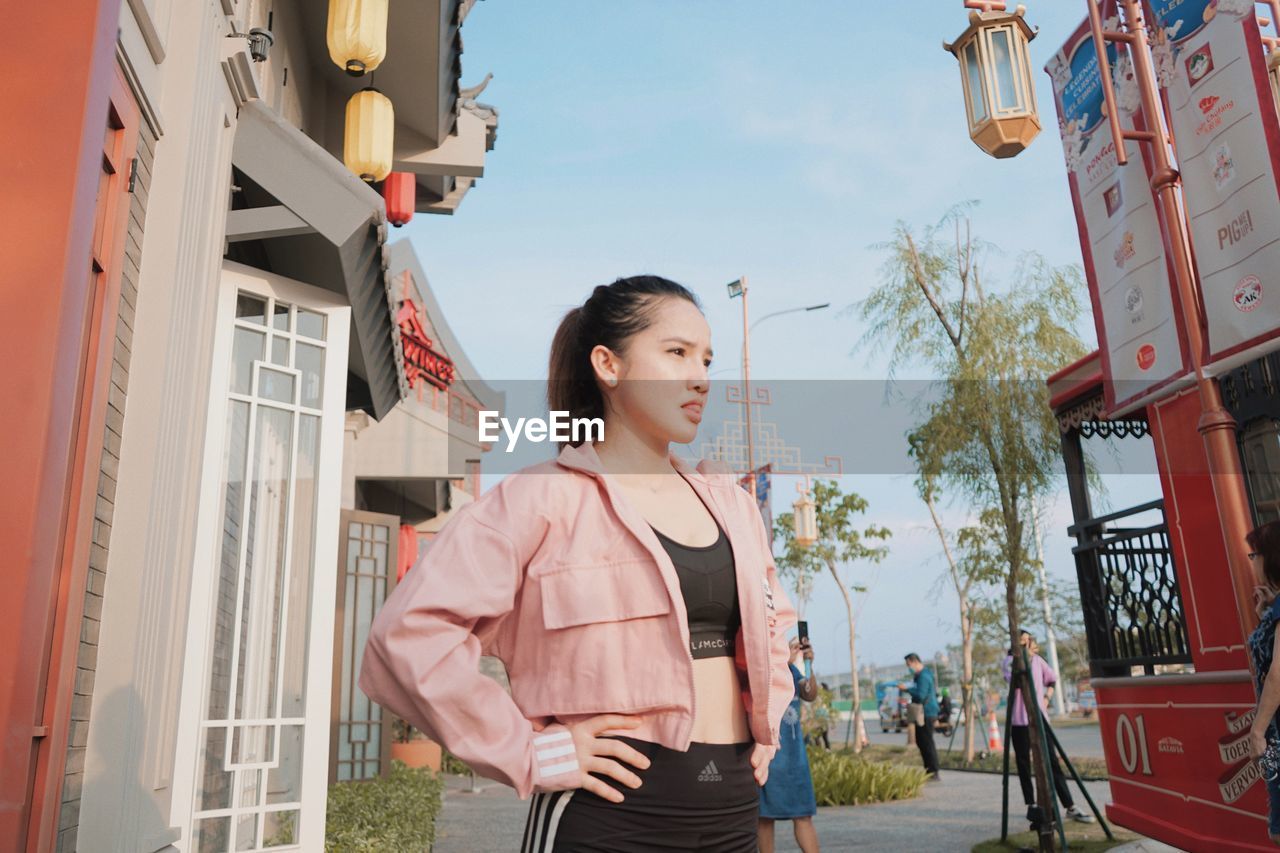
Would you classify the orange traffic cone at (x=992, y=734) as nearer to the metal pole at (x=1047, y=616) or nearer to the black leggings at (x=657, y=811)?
the metal pole at (x=1047, y=616)

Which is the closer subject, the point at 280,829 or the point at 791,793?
the point at 280,829

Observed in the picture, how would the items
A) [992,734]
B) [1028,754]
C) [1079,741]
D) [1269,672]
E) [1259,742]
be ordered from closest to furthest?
1. [1269,672]
2. [1259,742]
3. [1028,754]
4. [1079,741]
5. [992,734]

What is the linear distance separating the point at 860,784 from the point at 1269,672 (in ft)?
28.1

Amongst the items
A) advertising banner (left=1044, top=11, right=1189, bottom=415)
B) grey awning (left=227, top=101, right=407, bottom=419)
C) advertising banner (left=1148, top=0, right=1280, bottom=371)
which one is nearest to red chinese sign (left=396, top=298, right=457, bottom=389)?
grey awning (left=227, top=101, right=407, bottom=419)

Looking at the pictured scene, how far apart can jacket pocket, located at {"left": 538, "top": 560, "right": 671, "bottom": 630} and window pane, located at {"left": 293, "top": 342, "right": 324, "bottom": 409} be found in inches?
163

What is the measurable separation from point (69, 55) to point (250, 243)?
456 cm

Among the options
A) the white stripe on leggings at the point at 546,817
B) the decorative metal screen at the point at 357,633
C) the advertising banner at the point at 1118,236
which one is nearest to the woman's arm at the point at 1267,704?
the advertising banner at the point at 1118,236

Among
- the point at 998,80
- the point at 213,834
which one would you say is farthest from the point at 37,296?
the point at 998,80

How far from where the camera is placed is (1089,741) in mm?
21469

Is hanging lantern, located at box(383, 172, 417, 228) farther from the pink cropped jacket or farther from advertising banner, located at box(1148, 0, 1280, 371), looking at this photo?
the pink cropped jacket

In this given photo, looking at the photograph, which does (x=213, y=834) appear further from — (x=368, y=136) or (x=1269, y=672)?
(x=1269, y=672)

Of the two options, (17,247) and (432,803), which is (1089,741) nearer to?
(432,803)

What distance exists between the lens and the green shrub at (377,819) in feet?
19.2

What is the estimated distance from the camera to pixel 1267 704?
418cm
